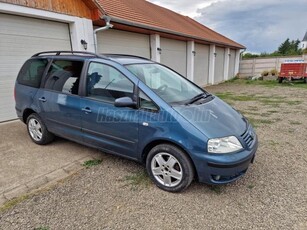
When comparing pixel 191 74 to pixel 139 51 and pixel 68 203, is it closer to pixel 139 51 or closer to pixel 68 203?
pixel 139 51

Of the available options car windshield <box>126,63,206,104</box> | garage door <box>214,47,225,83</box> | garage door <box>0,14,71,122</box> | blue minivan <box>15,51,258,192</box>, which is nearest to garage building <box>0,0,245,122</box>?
garage door <box>0,14,71,122</box>

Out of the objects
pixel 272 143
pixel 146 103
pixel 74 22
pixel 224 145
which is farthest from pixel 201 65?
pixel 224 145

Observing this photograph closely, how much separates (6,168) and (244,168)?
138 inches

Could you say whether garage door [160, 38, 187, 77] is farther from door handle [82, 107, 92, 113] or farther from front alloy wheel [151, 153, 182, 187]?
front alloy wheel [151, 153, 182, 187]

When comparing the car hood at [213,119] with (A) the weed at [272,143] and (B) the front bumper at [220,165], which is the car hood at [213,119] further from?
(A) the weed at [272,143]

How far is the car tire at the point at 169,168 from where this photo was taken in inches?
101

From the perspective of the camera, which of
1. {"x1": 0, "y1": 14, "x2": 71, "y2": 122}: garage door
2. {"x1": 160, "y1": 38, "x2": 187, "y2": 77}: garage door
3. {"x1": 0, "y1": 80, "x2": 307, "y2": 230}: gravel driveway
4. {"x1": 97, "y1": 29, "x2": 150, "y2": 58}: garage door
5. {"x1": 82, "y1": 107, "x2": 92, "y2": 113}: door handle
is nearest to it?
{"x1": 0, "y1": 80, "x2": 307, "y2": 230}: gravel driveway

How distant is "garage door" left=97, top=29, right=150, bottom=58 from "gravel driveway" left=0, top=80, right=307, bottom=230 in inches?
218

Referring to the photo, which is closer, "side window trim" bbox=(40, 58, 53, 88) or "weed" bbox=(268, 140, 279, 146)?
"side window trim" bbox=(40, 58, 53, 88)

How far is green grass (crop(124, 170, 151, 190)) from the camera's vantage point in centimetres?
291

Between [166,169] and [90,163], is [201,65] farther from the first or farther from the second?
[166,169]

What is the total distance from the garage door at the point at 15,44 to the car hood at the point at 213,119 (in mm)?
5246

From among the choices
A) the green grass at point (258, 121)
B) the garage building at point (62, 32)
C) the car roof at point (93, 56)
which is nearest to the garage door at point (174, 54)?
the garage building at point (62, 32)

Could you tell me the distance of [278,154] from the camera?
148 inches
